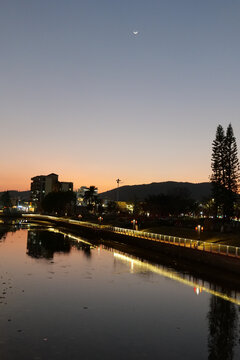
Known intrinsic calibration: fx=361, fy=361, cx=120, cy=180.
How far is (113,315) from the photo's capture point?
23188mm

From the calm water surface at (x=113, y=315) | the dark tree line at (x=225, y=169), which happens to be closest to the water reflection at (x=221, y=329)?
the calm water surface at (x=113, y=315)

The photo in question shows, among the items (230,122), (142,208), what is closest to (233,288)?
(230,122)

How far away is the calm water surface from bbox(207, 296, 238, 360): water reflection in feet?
0.15

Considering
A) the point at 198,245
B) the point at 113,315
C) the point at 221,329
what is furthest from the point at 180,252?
the point at 221,329

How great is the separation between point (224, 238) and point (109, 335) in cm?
3788

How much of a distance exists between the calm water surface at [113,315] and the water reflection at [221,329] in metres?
0.05

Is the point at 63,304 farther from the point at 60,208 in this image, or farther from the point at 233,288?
the point at 60,208

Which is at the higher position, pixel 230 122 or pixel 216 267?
pixel 230 122

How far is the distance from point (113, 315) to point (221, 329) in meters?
6.72

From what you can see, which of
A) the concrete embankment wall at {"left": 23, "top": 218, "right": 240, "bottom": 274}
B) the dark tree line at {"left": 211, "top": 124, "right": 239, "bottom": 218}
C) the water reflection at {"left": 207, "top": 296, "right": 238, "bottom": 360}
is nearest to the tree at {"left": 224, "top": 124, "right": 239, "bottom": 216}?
the dark tree line at {"left": 211, "top": 124, "right": 239, "bottom": 218}

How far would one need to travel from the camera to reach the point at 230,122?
8556 centimetres

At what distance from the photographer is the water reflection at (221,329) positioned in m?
17.0

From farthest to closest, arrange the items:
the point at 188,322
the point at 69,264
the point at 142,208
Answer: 1. the point at 142,208
2. the point at 69,264
3. the point at 188,322

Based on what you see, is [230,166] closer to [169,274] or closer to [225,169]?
[225,169]
